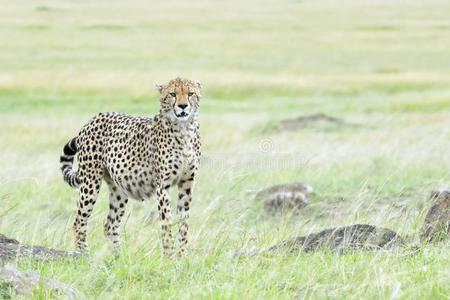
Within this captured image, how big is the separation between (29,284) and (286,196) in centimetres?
573

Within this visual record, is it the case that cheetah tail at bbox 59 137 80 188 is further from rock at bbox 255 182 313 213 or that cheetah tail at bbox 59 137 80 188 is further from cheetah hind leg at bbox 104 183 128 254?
rock at bbox 255 182 313 213

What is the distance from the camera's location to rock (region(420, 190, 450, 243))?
21.2ft

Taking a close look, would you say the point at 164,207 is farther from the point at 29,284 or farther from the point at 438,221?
the point at 29,284

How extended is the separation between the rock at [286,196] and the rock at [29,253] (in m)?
4.21

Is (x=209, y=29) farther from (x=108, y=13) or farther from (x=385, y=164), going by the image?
(x=385, y=164)

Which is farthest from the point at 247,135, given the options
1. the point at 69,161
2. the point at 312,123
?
the point at 69,161

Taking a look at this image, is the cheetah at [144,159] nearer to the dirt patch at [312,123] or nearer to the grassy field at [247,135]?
the grassy field at [247,135]

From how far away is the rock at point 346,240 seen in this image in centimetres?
615

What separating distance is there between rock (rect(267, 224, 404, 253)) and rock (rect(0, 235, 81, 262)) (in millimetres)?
1270

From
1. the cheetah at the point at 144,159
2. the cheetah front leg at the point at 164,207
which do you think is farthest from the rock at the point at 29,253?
the cheetah front leg at the point at 164,207

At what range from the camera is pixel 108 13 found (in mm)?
70312

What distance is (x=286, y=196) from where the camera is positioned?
10.3 m

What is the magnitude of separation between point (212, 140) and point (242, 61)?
20.9 metres

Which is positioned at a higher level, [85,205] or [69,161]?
[69,161]
